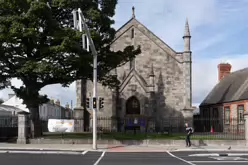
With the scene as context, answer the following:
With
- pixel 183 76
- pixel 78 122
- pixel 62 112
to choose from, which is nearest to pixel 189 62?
pixel 183 76

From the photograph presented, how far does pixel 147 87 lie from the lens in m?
40.5

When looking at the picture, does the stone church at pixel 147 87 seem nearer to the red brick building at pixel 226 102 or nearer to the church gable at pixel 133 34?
the church gable at pixel 133 34

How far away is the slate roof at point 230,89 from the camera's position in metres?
41.8

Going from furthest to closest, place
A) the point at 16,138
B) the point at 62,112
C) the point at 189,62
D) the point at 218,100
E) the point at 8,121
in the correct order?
the point at 62,112 → the point at 218,100 → the point at 189,62 → the point at 8,121 → the point at 16,138

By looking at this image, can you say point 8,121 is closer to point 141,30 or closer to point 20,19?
point 20,19

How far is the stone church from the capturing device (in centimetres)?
4006

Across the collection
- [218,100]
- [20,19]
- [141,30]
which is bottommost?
[218,100]

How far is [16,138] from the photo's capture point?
2750cm

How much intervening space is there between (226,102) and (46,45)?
84.9 feet

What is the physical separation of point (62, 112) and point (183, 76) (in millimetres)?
55814

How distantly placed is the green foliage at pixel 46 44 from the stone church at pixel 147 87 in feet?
38.9

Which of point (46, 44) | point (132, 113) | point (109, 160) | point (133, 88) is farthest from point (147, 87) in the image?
point (109, 160)

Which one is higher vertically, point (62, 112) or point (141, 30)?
point (141, 30)

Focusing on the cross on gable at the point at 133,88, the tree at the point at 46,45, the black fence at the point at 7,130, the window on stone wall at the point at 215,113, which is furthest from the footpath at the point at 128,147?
the window on stone wall at the point at 215,113
